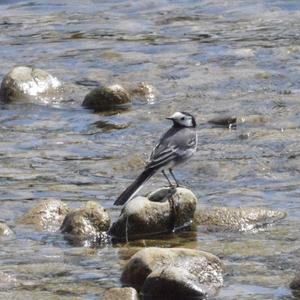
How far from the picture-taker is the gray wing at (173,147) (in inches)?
383

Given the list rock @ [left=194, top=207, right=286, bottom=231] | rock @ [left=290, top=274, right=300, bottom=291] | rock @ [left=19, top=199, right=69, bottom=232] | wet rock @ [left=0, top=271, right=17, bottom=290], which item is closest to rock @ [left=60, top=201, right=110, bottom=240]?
rock @ [left=19, top=199, right=69, bottom=232]

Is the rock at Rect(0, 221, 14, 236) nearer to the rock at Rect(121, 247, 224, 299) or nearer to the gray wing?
the gray wing

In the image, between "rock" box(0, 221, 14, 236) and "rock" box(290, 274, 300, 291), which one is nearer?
"rock" box(290, 274, 300, 291)

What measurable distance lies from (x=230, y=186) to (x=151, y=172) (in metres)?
1.12

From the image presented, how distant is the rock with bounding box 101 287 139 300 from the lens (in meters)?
7.32

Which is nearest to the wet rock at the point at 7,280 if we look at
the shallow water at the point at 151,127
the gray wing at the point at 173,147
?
the shallow water at the point at 151,127

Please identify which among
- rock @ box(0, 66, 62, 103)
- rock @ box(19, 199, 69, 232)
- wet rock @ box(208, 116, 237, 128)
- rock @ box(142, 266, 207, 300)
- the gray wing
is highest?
the gray wing

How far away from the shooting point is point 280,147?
11.6 meters

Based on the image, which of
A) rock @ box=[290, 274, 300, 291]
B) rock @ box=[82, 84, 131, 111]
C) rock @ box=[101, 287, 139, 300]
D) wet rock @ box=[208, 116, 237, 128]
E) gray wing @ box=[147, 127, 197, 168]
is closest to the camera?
rock @ box=[101, 287, 139, 300]

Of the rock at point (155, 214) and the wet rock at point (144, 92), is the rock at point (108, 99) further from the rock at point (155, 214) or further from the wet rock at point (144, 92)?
the rock at point (155, 214)

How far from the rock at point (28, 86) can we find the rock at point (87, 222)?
16.3 feet

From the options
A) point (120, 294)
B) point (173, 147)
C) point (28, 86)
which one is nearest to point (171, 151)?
point (173, 147)

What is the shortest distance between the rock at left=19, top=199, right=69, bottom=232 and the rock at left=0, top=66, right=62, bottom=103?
4.55m

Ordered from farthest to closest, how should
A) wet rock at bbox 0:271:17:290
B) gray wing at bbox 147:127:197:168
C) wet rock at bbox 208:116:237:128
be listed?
wet rock at bbox 208:116:237:128 → gray wing at bbox 147:127:197:168 → wet rock at bbox 0:271:17:290
